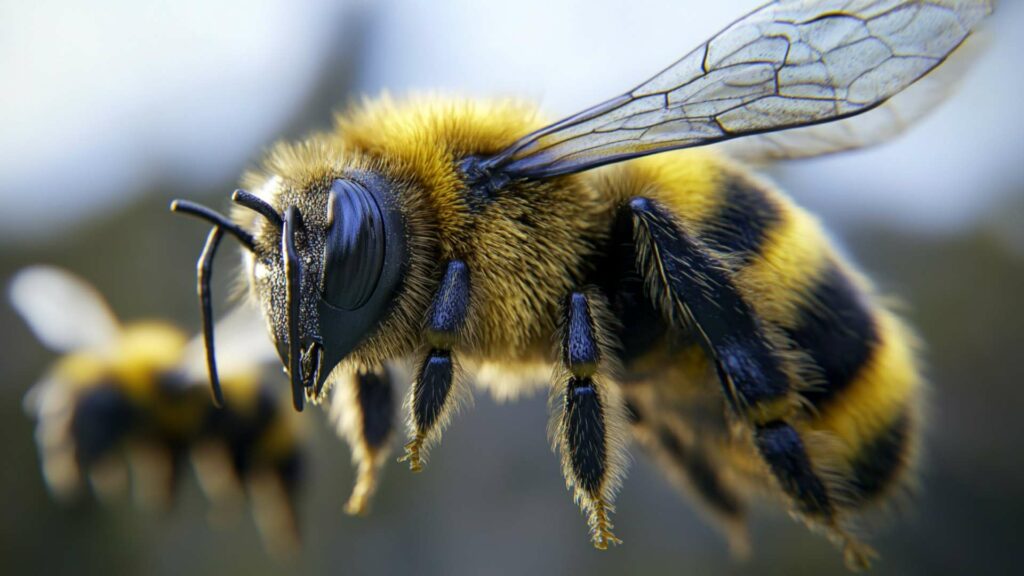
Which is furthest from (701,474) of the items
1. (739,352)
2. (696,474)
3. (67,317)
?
(67,317)

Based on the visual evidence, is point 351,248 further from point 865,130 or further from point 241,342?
point 865,130

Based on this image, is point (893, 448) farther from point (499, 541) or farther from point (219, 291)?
point (219, 291)

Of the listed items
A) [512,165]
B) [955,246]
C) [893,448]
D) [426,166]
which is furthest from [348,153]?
[955,246]

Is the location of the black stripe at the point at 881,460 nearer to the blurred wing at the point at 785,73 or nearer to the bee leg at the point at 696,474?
the bee leg at the point at 696,474

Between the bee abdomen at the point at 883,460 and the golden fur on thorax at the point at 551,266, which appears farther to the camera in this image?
the bee abdomen at the point at 883,460

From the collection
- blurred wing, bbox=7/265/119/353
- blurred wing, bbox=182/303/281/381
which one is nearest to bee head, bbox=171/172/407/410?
blurred wing, bbox=182/303/281/381

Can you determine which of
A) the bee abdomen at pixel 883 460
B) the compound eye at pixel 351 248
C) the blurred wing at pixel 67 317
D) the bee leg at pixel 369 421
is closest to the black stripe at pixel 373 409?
the bee leg at pixel 369 421

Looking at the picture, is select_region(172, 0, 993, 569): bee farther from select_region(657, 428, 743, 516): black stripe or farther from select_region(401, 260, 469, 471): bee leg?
select_region(657, 428, 743, 516): black stripe
